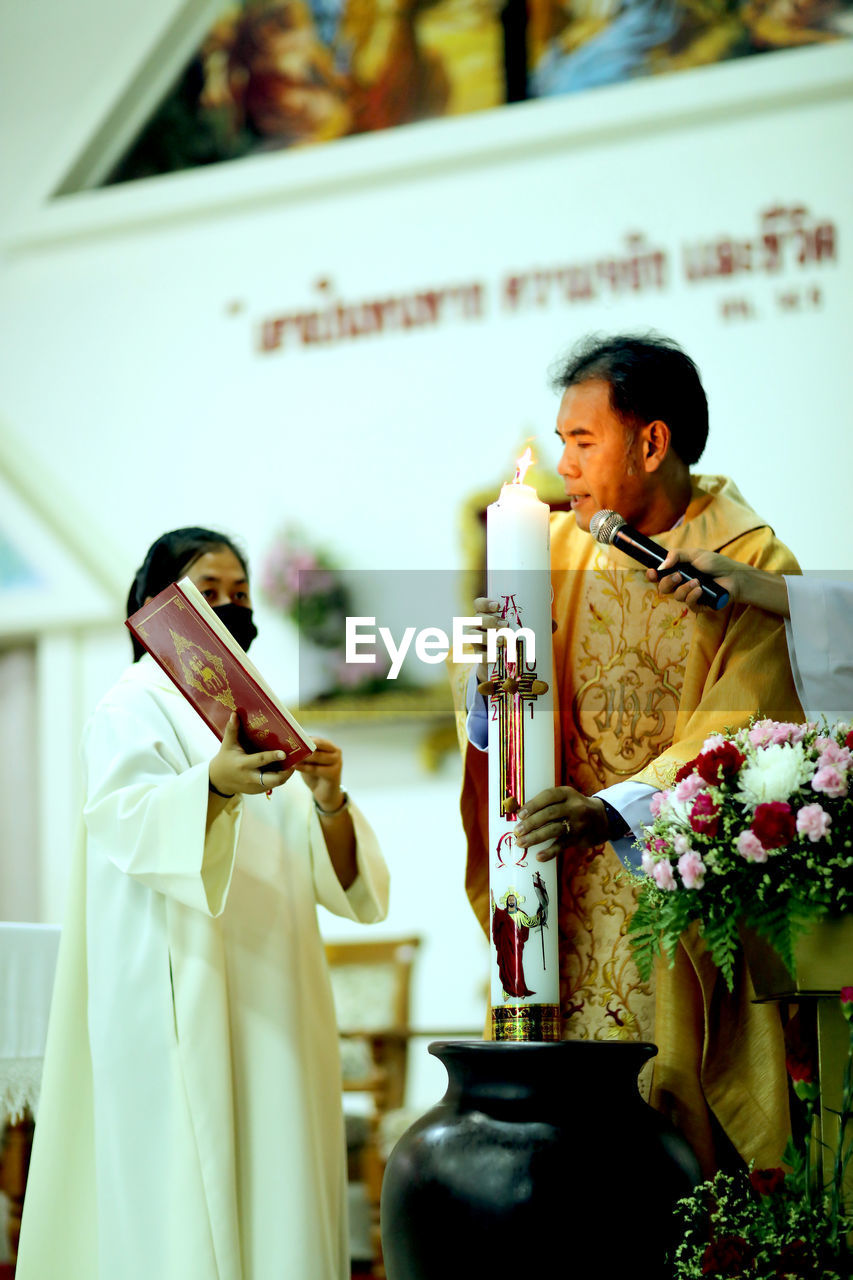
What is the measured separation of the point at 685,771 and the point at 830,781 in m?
0.24

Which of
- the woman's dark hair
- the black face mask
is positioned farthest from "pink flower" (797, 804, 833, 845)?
the woman's dark hair

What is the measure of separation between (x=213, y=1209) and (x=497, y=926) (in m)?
0.85

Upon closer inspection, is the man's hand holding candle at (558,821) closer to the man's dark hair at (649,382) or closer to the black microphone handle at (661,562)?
the black microphone handle at (661,562)

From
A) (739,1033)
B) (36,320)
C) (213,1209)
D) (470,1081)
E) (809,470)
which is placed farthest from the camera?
(36,320)

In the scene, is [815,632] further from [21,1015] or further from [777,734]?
[21,1015]

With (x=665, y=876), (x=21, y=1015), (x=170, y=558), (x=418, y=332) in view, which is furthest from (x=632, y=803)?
(x=418, y=332)

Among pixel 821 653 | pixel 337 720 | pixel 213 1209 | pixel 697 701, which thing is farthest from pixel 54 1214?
pixel 337 720

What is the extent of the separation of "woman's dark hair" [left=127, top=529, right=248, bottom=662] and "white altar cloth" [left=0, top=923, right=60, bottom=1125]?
73 cm

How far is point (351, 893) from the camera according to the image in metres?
3.10

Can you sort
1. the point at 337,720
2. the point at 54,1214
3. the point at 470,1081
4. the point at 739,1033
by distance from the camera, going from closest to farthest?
the point at 470,1081
the point at 739,1033
the point at 54,1214
the point at 337,720

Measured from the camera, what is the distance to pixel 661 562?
2.30 m

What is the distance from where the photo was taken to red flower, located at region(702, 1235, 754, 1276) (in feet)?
6.28

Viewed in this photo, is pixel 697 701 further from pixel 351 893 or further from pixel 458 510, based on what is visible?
pixel 458 510

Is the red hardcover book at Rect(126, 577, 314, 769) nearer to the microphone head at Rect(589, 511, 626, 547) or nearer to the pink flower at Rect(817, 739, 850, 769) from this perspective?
the microphone head at Rect(589, 511, 626, 547)
